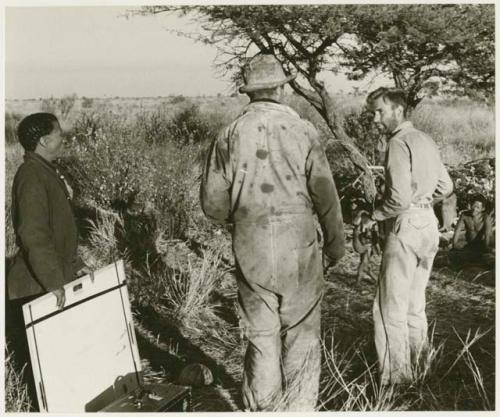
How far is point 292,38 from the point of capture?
6.62 m

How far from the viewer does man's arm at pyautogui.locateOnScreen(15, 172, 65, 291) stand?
134 inches

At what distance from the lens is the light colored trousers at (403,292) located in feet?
11.7

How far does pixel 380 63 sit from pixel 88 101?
11.9 m

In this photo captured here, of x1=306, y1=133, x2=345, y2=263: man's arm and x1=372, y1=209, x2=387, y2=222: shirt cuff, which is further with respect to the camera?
x1=372, y1=209, x2=387, y2=222: shirt cuff

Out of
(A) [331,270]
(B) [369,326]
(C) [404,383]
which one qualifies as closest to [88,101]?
(A) [331,270]

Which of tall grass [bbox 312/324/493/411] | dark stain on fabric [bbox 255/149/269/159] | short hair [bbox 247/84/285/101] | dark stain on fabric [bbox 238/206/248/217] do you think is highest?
short hair [bbox 247/84/285/101]

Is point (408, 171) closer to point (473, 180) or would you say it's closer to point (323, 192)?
point (323, 192)

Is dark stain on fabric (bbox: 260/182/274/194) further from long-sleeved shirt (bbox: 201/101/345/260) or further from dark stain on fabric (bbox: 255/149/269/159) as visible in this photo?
dark stain on fabric (bbox: 255/149/269/159)

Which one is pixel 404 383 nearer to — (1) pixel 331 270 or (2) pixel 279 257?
(2) pixel 279 257

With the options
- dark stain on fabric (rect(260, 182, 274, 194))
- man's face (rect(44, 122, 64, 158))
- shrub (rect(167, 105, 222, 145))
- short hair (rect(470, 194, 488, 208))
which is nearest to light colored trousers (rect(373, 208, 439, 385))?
dark stain on fabric (rect(260, 182, 274, 194))

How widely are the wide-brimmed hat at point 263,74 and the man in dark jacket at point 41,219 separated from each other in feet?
3.73

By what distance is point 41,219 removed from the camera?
344 centimetres

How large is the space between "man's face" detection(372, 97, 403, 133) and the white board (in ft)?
5.42

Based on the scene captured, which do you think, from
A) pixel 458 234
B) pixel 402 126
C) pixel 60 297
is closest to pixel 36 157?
pixel 60 297
